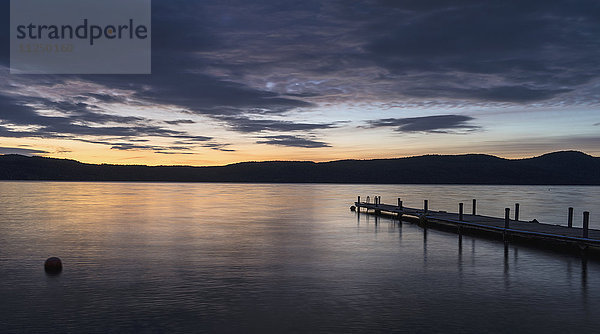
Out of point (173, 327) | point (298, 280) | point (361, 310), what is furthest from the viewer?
point (298, 280)

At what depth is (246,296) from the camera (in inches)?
738

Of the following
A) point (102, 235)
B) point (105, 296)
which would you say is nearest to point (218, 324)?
point (105, 296)

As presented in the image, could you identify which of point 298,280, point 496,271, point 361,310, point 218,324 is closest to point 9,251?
point 298,280

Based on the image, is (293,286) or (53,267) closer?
(293,286)

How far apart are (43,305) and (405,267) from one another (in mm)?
16497

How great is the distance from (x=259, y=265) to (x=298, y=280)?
444 cm

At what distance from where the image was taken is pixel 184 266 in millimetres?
25453

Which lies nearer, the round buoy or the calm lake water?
the calm lake water

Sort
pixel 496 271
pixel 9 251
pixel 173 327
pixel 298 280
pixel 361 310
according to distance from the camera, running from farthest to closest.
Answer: pixel 9 251
pixel 496 271
pixel 298 280
pixel 361 310
pixel 173 327

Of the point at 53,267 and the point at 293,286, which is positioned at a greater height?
the point at 53,267

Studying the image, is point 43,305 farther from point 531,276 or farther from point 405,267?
point 531,276

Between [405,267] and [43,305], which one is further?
[405,267]

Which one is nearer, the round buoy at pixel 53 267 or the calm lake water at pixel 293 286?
the calm lake water at pixel 293 286

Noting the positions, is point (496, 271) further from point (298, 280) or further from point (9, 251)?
point (9, 251)
